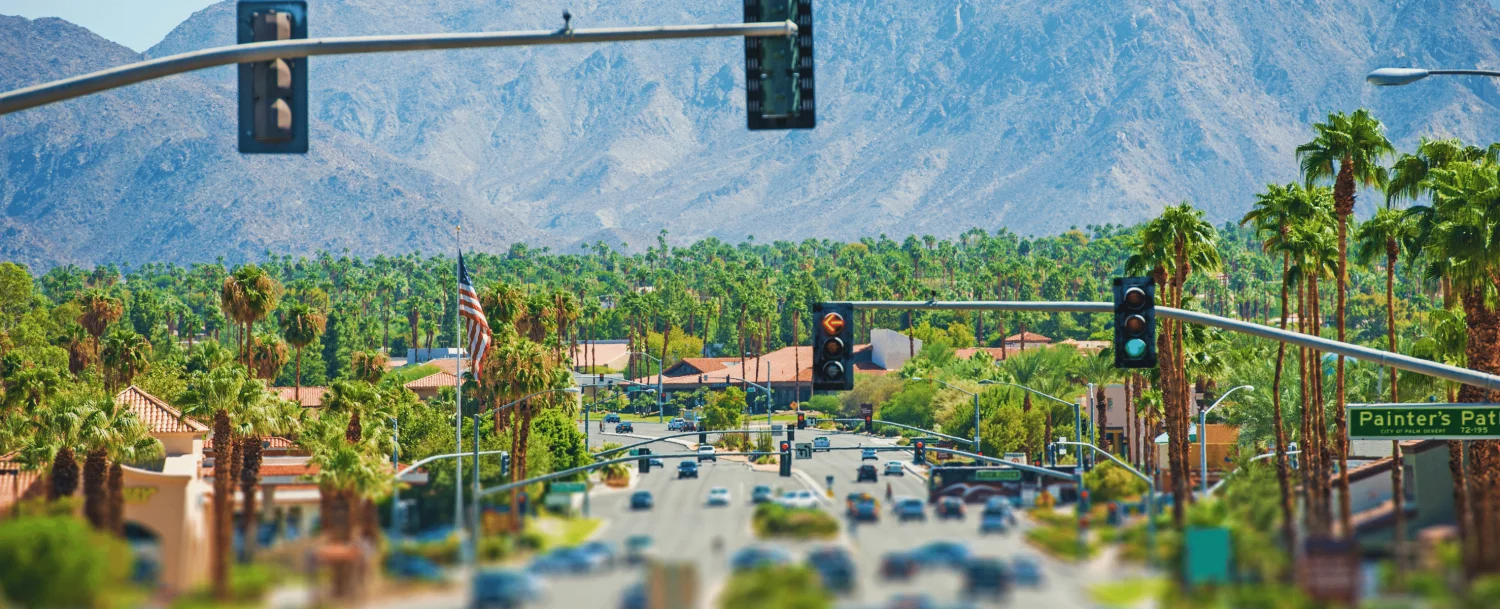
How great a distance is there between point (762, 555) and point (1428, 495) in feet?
139

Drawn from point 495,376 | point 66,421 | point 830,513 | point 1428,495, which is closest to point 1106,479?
point 830,513

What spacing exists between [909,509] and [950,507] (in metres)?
0.50

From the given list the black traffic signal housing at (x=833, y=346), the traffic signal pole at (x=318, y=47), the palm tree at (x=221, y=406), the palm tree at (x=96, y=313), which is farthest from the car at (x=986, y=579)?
the palm tree at (x=96, y=313)

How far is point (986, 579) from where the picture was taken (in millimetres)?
13281

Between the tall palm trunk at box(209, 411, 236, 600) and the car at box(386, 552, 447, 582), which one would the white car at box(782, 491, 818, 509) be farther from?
the tall palm trunk at box(209, 411, 236, 600)

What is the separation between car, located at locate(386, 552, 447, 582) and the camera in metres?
13.5

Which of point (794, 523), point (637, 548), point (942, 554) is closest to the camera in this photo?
point (942, 554)

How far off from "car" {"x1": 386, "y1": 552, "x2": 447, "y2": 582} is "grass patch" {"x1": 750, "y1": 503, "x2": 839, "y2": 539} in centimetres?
270

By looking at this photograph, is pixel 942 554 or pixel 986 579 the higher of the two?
pixel 942 554

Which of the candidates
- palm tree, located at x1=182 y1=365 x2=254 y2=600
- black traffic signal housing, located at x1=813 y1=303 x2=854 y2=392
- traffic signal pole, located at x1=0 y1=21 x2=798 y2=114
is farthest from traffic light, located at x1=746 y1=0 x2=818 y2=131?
palm tree, located at x1=182 y1=365 x2=254 y2=600

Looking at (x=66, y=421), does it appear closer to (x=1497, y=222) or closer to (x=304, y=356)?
(x=1497, y=222)

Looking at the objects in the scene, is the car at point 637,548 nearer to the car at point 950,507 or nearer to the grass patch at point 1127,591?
the car at point 950,507

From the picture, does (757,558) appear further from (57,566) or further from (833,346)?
(833,346)

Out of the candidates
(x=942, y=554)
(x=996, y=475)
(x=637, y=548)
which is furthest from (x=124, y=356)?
(x=942, y=554)
